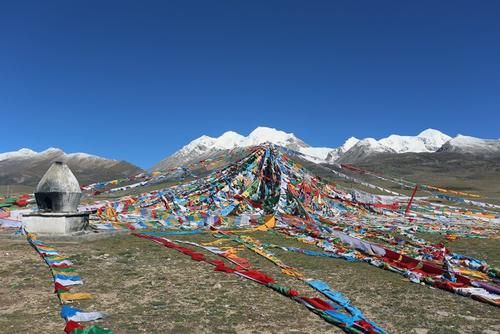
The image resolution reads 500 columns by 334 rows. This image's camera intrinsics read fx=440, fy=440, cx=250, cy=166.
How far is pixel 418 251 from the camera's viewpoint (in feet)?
51.0

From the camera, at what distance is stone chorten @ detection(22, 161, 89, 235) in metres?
16.3

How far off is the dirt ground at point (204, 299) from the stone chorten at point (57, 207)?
2.56 metres

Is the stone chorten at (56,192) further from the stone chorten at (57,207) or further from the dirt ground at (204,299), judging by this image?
the dirt ground at (204,299)

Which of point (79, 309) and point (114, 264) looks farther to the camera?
point (114, 264)

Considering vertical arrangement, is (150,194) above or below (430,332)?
above

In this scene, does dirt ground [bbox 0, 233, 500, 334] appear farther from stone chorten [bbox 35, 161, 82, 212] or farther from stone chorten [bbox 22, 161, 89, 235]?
stone chorten [bbox 35, 161, 82, 212]

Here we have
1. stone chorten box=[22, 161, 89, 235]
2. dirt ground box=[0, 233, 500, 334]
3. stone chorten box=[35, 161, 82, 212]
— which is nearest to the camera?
dirt ground box=[0, 233, 500, 334]

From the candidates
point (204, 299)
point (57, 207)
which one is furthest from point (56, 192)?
point (204, 299)

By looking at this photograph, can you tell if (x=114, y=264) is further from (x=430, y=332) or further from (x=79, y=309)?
(x=430, y=332)

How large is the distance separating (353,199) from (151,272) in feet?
66.9

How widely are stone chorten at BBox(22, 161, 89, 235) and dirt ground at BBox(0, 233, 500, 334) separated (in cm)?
256

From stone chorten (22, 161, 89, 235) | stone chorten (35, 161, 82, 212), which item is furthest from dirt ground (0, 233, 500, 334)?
stone chorten (35, 161, 82, 212)

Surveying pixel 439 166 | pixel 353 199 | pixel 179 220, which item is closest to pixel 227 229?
pixel 179 220

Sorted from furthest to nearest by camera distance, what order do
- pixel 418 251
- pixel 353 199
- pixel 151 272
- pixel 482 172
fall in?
1. pixel 482 172
2. pixel 353 199
3. pixel 418 251
4. pixel 151 272
